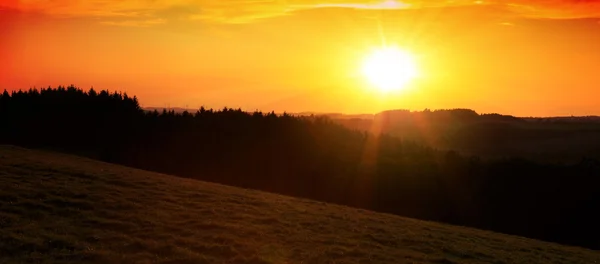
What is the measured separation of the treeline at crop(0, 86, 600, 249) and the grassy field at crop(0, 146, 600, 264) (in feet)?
107

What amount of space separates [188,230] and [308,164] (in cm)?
5118

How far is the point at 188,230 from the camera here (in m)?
25.1

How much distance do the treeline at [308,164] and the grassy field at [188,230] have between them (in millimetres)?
32671

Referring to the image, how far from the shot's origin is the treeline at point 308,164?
232 ft

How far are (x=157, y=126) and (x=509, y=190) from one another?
50.2 m

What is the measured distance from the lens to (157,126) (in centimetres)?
8031

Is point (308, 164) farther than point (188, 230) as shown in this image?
Yes

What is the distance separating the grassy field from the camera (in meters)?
21.1

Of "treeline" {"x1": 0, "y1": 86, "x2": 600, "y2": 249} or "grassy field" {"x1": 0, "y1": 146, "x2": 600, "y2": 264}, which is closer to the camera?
"grassy field" {"x1": 0, "y1": 146, "x2": 600, "y2": 264}

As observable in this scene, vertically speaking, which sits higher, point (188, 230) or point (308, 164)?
point (308, 164)

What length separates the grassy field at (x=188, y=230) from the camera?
21109mm

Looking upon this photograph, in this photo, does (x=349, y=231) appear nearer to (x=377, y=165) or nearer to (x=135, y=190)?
(x=135, y=190)

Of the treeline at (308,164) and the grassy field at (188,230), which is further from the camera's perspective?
the treeline at (308,164)

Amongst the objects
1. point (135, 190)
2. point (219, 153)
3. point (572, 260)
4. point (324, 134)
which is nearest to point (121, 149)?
point (219, 153)
